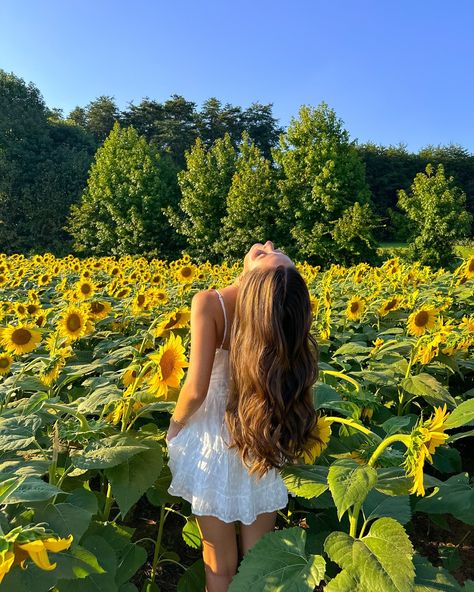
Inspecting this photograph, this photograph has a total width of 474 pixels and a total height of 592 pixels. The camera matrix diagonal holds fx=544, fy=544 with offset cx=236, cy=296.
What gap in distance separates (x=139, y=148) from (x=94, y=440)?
23.0m

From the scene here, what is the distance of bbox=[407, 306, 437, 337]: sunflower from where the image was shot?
301cm

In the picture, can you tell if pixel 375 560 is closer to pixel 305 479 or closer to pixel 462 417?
pixel 305 479

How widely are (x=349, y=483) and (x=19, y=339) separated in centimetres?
237

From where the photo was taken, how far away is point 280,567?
1354 mm

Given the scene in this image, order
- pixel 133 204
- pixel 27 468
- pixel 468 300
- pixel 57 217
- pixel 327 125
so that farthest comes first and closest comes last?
pixel 57 217
pixel 133 204
pixel 327 125
pixel 468 300
pixel 27 468

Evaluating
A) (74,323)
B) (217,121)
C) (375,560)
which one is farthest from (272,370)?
(217,121)

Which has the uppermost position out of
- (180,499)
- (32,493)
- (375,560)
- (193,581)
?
(32,493)

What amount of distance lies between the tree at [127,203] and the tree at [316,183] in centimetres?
509

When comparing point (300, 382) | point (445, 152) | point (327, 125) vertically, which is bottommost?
point (300, 382)

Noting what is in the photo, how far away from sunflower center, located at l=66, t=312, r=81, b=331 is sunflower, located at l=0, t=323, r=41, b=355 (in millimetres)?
181

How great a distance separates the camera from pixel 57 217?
1116 inches

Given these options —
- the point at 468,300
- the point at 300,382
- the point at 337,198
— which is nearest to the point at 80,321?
the point at 300,382

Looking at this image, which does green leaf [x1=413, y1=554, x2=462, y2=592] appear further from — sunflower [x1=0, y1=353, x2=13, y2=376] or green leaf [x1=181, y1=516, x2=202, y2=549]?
sunflower [x1=0, y1=353, x2=13, y2=376]

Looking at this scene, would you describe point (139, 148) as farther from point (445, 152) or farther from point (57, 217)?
point (445, 152)
